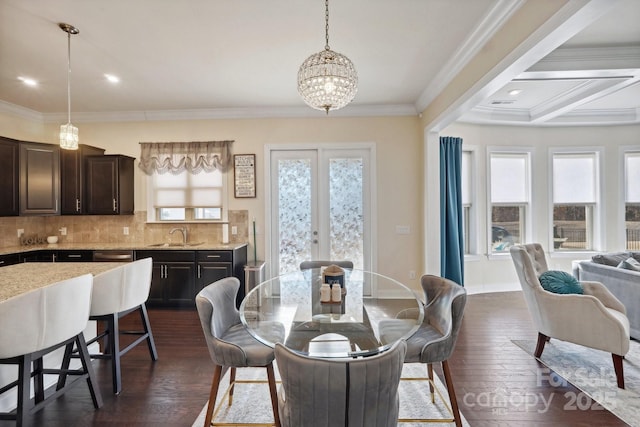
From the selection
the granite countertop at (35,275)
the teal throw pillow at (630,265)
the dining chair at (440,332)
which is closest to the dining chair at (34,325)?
the granite countertop at (35,275)

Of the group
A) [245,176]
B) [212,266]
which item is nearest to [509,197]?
[245,176]

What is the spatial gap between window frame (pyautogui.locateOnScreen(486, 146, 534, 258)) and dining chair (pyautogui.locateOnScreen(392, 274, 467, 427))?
3.21 meters

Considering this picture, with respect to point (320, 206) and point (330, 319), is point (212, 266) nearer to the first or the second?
point (320, 206)

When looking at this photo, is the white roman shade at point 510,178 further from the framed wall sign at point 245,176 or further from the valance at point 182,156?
the valance at point 182,156

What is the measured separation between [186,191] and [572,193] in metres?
6.30

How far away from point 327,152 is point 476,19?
2.53m

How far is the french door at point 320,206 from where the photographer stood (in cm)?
461

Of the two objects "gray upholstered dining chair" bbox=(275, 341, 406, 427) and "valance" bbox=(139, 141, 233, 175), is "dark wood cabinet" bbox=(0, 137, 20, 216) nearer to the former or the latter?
"valance" bbox=(139, 141, 233, 175)

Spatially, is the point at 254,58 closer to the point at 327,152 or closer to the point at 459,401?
the point at 327,152

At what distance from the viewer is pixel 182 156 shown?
4656 millimetres

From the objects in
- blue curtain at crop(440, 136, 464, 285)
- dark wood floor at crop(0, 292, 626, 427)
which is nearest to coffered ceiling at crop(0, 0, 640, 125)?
blue curtain at crop(440, 136, 464, 285)

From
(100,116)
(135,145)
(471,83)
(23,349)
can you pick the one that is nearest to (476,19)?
(471,83)

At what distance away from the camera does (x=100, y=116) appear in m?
4.69

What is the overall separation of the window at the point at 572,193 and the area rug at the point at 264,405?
4.31 metres
